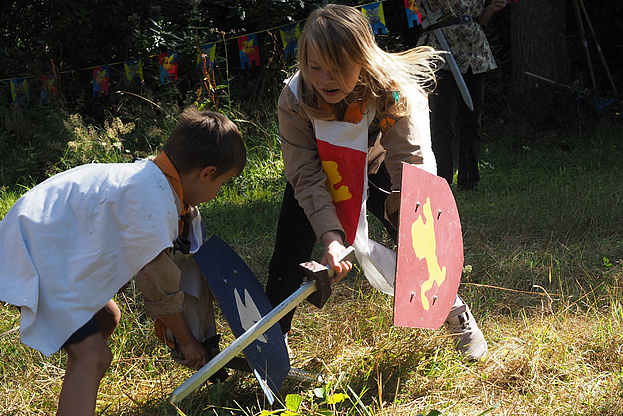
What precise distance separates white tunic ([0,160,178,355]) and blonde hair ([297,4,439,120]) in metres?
0.59

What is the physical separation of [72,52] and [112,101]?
62 centimetres

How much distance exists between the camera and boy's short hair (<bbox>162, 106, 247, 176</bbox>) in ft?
5.94

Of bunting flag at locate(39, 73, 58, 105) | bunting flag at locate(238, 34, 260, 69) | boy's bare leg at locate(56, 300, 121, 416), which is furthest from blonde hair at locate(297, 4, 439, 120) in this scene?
bunting flag at locate(39, 73, 58, 105)

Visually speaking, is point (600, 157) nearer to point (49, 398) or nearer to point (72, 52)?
point (49, 398)

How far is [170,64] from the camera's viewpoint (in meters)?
5.74

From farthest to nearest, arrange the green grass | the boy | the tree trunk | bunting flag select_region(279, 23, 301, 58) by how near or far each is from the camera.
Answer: the tree trunk, bunting flag select_region(279, 23, 301, 58), the green grass, the boy

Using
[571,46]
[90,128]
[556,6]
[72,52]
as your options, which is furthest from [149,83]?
[571,46]

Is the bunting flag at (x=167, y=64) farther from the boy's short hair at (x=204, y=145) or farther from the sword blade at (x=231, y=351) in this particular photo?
the sword blade at (x=231, y=351)

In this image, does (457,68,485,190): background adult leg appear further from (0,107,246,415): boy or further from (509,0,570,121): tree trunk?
(0,107,246,415): boy

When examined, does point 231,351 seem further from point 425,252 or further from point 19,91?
point 19,91

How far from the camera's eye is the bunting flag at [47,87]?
5992 mm

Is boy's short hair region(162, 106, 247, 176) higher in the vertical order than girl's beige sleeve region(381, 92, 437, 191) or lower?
higher

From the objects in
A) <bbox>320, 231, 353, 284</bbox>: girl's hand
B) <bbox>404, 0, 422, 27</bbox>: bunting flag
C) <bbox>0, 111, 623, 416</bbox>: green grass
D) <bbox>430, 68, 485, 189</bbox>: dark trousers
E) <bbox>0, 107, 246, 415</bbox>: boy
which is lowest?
<bbox>0, 111, 623, 416</bbox>: green grass

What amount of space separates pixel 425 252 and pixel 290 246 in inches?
20.7
